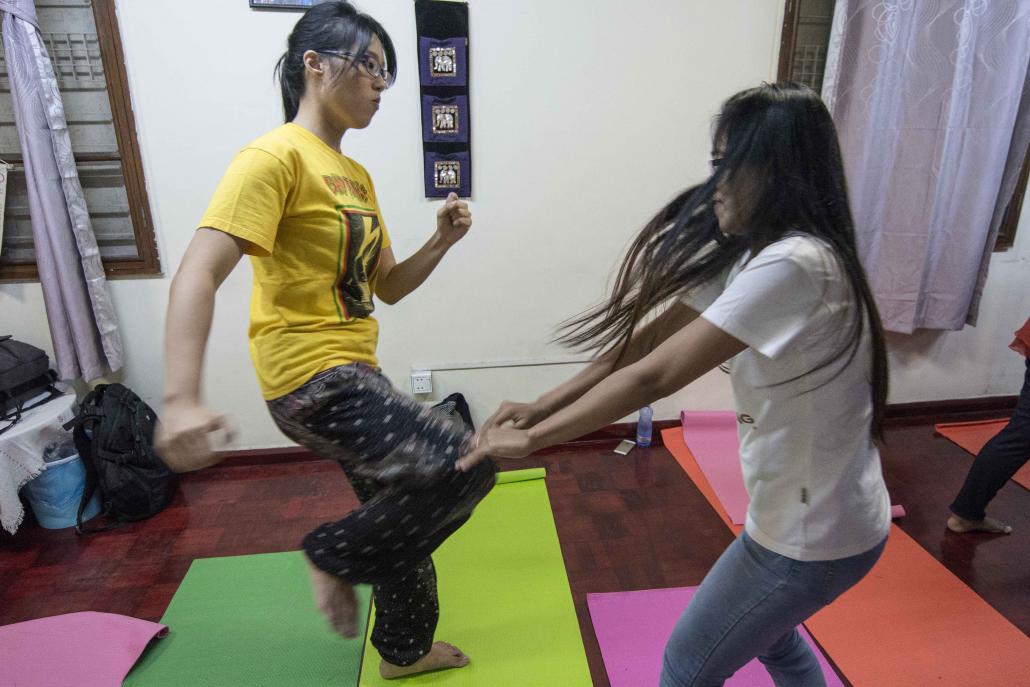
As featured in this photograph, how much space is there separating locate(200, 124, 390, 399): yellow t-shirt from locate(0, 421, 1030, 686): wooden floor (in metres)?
1.14

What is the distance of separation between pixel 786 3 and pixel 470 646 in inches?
102

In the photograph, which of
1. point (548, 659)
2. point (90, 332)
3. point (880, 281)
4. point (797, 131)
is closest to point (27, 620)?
point (90, 332)

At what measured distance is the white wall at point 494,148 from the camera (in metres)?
2.24

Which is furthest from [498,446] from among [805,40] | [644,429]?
[805,40]

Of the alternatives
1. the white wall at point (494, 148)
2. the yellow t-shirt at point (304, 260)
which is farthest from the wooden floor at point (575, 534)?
the yellow t-shirt at point (304, 260)

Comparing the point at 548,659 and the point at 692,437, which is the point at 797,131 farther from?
the point at 692,437

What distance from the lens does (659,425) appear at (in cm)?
289

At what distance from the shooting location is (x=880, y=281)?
2.64 meters

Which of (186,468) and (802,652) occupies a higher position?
(186,468)

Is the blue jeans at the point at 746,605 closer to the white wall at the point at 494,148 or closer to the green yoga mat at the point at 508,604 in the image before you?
the green yoga mat at the point at 508,604

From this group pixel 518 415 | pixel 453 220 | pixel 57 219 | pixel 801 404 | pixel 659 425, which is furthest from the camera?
pixel 659 425

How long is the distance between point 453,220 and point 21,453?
1.81 metres

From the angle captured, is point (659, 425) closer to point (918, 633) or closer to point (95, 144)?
point (918, 633)

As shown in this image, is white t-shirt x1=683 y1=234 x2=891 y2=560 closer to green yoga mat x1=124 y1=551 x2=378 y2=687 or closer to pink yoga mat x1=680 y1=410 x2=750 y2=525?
green yoga mat x1=124 y1=551 x2=378 y2=687
